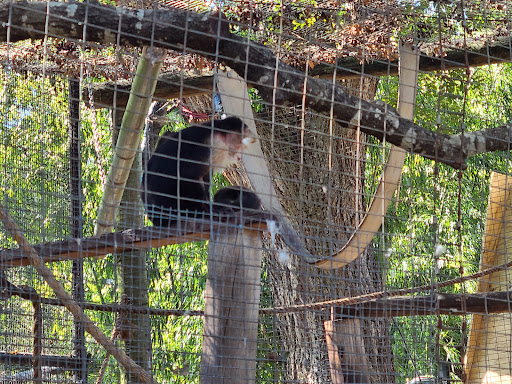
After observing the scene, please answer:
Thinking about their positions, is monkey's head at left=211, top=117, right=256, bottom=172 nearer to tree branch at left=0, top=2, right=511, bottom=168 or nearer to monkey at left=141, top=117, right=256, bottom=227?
monkey at left=141, top=117, right=256, bottom=227

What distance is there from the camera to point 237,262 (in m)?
2.43

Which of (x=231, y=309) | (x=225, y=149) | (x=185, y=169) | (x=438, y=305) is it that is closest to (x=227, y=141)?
(x=225, y=149)

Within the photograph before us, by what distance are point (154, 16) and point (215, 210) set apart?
1088mm

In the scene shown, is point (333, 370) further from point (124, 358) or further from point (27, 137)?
point (27, 137)

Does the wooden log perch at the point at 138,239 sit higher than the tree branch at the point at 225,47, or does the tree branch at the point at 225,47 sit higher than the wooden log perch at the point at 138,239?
the tree branch at the point at 225,47

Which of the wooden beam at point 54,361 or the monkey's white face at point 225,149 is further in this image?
the monkey's white face at point 225,149

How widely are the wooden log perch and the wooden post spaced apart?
5 centimetres

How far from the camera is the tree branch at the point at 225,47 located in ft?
6.79

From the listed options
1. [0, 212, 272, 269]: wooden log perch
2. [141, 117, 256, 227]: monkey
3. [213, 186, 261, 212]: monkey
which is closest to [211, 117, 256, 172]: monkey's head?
[141, 117, 256, 227]: monkey

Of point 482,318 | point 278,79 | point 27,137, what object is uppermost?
point 27,137

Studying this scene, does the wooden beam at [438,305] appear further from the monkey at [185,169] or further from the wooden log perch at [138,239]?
the monkey at [185,169]

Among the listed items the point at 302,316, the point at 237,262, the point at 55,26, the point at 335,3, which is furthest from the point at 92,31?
the point at 302,316

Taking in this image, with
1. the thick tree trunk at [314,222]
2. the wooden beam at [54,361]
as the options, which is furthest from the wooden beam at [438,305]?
the thick tree trunk at [314,222]

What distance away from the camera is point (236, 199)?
3.24 metres
